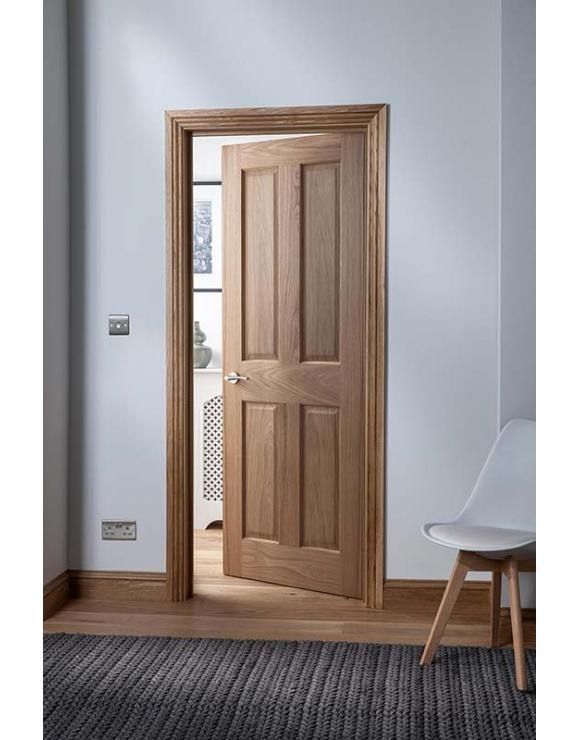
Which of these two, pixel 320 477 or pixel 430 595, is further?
pixel 320 477

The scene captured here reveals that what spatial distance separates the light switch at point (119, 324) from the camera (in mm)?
3711

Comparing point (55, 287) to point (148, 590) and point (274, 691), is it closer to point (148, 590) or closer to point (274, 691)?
point (148, 590)

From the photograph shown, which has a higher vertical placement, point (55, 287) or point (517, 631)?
point (55, 287)

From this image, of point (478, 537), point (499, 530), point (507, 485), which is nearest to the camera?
point (478, 537)

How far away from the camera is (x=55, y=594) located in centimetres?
360

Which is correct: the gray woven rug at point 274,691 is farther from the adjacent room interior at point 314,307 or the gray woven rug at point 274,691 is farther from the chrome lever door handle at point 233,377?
the chrome lever door handle at point 233,377

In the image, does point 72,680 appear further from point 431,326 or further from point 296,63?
point 296,63

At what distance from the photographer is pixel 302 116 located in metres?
3.58

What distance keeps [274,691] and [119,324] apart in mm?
1686

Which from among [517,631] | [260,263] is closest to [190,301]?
[260,263]

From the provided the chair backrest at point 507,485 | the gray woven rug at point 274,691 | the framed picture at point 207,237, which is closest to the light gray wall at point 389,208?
the chair backrest at point 507,485

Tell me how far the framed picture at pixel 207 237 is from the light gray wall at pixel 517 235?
253 centimetres
